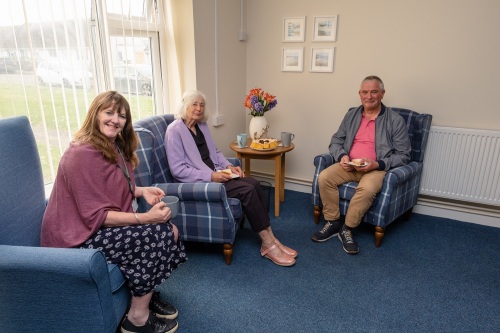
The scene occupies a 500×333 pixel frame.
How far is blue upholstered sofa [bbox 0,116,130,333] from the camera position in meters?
1.24

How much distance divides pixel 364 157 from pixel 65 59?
6.97 feet

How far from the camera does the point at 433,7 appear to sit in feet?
8.68

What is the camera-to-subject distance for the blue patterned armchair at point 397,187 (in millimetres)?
2412

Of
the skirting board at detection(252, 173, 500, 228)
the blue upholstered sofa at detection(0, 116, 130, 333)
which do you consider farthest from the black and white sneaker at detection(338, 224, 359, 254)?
the blue upholstered sofa at detection(0, 116, 130, 333)

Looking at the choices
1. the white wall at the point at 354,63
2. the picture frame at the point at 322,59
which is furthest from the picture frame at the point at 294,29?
the picture frame at the point at 322,59

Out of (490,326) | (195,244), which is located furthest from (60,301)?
(490,326)

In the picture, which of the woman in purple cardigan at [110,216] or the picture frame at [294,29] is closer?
the woman in purple cardigan at [110,216]

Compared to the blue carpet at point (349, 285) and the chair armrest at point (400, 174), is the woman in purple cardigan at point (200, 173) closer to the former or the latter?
the blue carpet at point (349, 285)

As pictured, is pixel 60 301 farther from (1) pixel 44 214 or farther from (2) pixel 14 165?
(2) pixel 14 165

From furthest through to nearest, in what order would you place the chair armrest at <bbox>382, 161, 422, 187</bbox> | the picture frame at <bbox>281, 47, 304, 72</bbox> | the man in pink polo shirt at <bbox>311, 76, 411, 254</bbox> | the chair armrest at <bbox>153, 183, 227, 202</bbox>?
the picture frame at <bbox>281, 47, 304, 72</bbox>
the man in pink polo shirt at <bbox>311, 76, 411, 254</bbox>
the chair armrest at <bbox>382, 161, 422, 187</bbox>
the chair armrest at <bbox>153, 183, 227, 202</bbox>

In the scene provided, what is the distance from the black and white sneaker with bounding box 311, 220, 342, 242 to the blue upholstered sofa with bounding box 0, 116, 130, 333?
58.6 inches

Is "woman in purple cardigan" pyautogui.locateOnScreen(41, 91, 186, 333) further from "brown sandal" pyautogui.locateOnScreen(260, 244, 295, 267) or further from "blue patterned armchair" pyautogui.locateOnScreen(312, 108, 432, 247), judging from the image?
"blue patterned armchair" pyautogui.locateOnScreen(312, 108, 432, 247)

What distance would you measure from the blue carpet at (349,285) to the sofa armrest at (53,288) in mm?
578

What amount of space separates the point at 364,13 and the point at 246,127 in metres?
1.51
